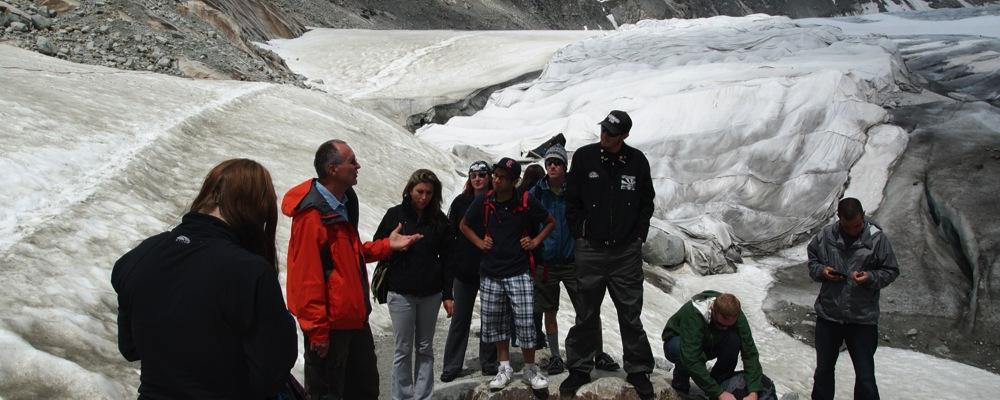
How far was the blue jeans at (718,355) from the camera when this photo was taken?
521 cm

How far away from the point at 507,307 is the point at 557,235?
70 centimetres

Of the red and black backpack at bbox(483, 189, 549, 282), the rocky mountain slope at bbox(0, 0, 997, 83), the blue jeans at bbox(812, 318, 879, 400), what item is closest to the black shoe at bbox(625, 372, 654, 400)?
the red and black backpack at bbox(483, 189, 549, 282)

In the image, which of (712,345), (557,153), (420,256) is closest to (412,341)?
(420,256)

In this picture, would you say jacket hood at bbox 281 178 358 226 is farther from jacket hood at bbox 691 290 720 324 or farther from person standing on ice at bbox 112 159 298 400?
jacket hood at bbox 691 290 720 324

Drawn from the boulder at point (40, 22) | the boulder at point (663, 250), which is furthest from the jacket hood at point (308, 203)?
the boulder at point (40, 22)

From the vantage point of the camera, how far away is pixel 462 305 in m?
5.42

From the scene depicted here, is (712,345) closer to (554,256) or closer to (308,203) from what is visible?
(554,256)

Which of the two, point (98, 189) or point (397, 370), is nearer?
point (397, 370)

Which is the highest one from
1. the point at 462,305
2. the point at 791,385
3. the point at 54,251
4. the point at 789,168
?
the point at 54,251

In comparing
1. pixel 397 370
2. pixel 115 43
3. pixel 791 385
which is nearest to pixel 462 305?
pixel 397 370

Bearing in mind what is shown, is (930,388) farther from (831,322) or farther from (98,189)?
(98,189)

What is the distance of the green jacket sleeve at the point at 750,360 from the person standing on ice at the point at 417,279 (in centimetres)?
196

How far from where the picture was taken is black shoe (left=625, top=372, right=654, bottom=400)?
5.12 m

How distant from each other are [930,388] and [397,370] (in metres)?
6.27
